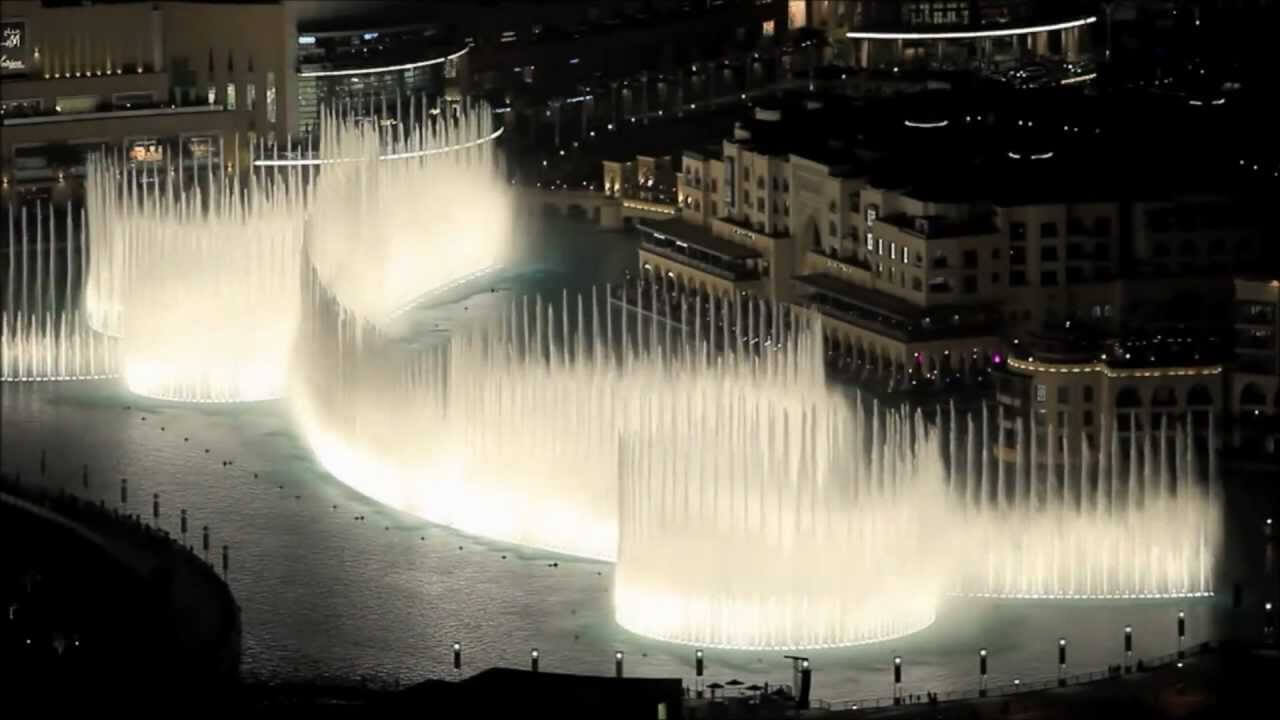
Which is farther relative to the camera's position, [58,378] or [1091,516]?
[58,378]

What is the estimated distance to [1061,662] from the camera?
60469 mm

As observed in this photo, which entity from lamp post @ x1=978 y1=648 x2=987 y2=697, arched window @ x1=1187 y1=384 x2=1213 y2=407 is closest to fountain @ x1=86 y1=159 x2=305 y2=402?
arched window @ x1=1187 y1=384 x2=1213 y2=407

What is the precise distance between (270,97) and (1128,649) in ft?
111

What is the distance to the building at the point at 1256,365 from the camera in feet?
234

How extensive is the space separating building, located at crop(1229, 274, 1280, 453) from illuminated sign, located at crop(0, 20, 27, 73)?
27.0 metres

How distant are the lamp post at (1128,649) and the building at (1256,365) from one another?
9820 mm

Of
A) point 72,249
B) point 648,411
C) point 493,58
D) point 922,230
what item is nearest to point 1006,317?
point 922,230

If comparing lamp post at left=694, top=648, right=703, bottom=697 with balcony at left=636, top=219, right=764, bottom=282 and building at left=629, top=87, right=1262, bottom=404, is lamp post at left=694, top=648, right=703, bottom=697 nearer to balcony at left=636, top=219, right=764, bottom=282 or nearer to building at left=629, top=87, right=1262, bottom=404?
building at left=629, top=87, right=1262, bottom=404

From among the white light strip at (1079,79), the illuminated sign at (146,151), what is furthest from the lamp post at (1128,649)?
the white light strip at (1079,79)

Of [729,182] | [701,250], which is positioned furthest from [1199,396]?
[729,182]

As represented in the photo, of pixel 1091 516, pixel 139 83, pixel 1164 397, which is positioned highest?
pixel 139 83

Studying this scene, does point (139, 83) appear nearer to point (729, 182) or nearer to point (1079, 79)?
point (729, 182)

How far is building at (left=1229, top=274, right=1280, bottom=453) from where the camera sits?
7125 cm

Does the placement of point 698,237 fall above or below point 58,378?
above
